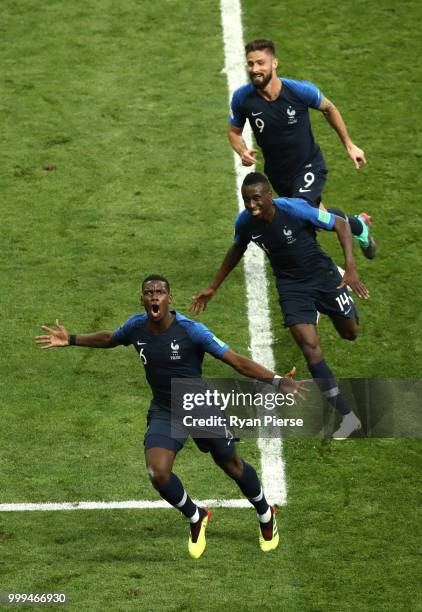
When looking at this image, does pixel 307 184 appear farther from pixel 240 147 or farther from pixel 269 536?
pixel 269 536

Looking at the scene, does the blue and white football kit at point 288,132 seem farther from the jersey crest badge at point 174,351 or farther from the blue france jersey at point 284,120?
the jersey crest badge at point 174,351

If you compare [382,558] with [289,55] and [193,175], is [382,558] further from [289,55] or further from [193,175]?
[289,55]

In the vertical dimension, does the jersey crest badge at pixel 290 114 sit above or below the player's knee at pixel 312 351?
above

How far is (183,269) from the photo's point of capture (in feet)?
51.9

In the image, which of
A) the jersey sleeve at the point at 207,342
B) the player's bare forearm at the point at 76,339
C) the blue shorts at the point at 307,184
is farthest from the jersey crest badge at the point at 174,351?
the blue shorts at the point at 307,184

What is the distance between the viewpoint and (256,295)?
15.4 metres

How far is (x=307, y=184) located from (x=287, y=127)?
1.82 feet

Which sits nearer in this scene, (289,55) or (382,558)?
(382,558)

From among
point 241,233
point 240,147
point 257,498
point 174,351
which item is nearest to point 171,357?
point 174,351

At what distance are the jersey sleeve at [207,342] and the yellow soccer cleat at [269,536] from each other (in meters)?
1.38

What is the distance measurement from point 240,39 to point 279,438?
7.23 meters

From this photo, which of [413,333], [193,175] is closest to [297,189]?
[413,333]

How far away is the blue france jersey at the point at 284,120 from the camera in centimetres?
1417

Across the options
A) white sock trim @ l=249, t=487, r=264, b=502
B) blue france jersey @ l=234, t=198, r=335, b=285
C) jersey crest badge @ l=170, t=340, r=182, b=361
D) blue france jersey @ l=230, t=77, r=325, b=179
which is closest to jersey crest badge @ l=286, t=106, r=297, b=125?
blue france jersey @ l=230, t=77, r=325, b=179
